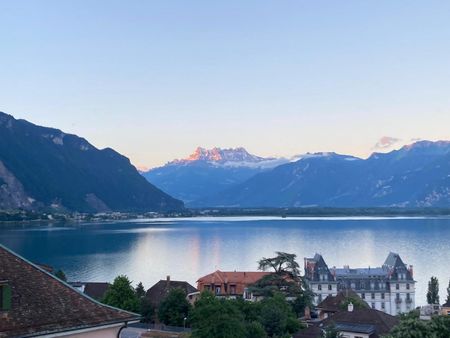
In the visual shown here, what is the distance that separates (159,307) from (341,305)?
14.0m

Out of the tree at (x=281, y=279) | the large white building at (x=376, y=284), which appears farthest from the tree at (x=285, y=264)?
A: the large white building at (x=376, y=284)

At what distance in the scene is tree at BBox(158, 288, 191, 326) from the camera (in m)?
38.5

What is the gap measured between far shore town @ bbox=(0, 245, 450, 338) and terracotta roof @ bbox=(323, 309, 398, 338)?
0.06m

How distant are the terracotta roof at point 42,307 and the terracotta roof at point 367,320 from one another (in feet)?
79.1

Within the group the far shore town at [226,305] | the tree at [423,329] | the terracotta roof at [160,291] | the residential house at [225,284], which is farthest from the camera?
the residential house at [225,284]

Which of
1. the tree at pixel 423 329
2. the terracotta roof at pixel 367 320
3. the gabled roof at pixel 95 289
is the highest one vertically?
the tree at pixel 423 329

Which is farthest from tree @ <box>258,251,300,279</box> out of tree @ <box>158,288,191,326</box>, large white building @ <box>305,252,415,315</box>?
large white building @ <box>305,252,415,315</box>

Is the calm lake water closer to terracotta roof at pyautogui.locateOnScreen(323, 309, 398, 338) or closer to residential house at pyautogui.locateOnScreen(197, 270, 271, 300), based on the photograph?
residential house at pyautogui.locateOnScreen(197, 270, 271, 300)

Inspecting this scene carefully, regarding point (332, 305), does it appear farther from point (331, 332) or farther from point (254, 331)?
point (331, 332)

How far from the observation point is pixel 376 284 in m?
61.5

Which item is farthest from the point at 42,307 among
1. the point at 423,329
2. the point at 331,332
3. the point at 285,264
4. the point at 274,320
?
the point at 285,264

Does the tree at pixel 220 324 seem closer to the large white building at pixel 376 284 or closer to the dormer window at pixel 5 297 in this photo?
the dormer window at pixel 5 297

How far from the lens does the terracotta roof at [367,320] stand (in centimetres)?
3014

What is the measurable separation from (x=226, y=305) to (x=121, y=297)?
13.5 m
